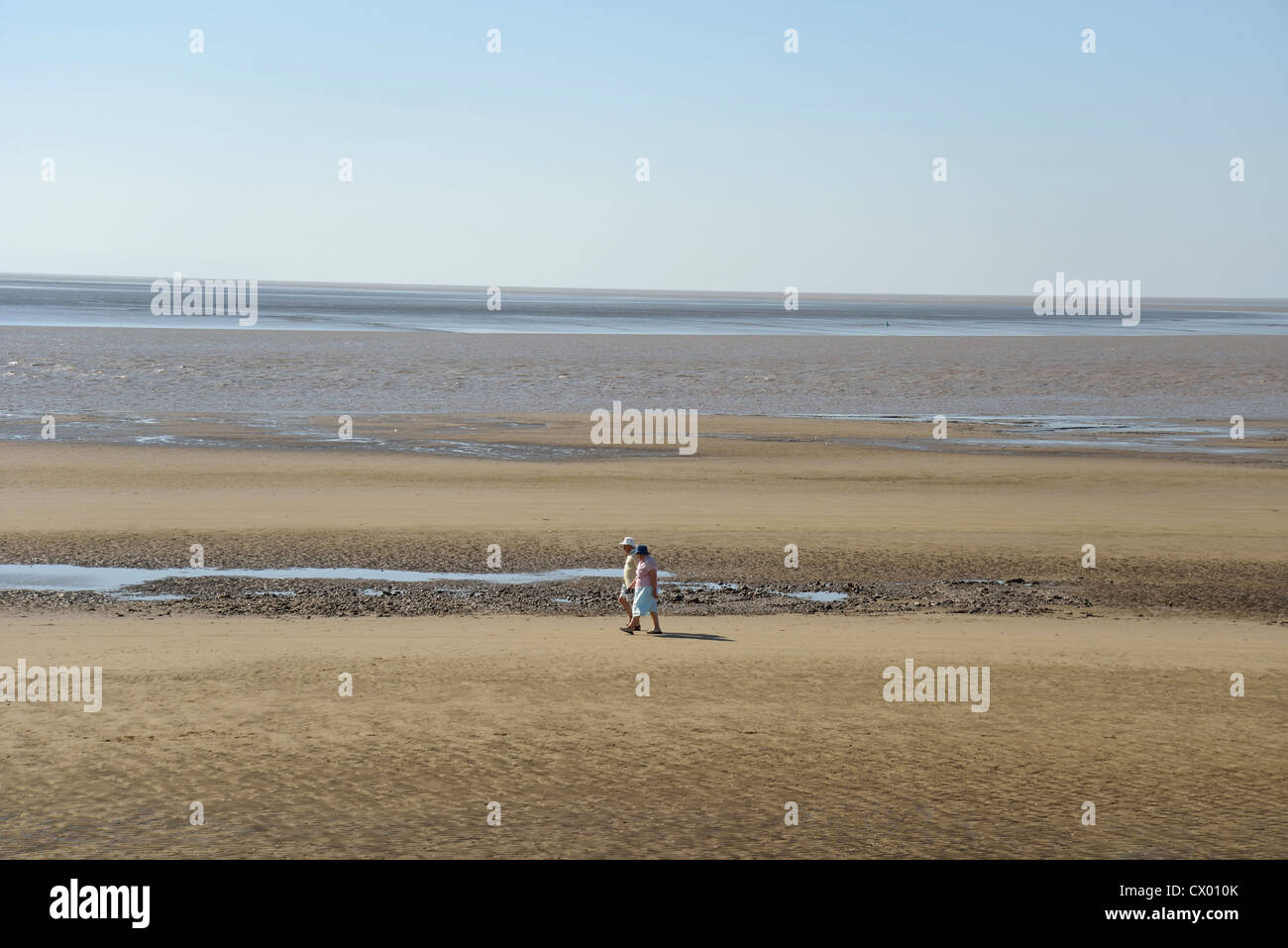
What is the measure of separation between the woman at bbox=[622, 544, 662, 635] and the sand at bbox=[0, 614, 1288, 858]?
51cm

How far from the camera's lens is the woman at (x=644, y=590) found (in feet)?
54.6

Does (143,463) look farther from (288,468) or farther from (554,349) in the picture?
(554,349)

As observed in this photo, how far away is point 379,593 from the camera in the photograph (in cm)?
1934

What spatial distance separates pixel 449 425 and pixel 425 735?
92.7 ft

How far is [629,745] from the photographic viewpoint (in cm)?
1243

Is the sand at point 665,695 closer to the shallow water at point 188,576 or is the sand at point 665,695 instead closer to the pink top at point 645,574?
the shallow water at point 188,576

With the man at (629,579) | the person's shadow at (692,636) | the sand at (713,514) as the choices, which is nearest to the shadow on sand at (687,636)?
the person's shadow at (692,636)

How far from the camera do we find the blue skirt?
1677cm

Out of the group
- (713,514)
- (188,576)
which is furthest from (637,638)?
(713,514)

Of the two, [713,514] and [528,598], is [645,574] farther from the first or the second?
[713,514]

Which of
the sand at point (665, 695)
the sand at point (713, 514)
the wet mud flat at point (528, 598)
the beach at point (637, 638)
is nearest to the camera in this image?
the sand at point (665, 695)

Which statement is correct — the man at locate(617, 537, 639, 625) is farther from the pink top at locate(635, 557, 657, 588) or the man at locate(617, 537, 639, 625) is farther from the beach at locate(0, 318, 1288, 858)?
the beach at locate(0, 318, 1288, 858)

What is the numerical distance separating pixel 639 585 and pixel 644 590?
0.09m
